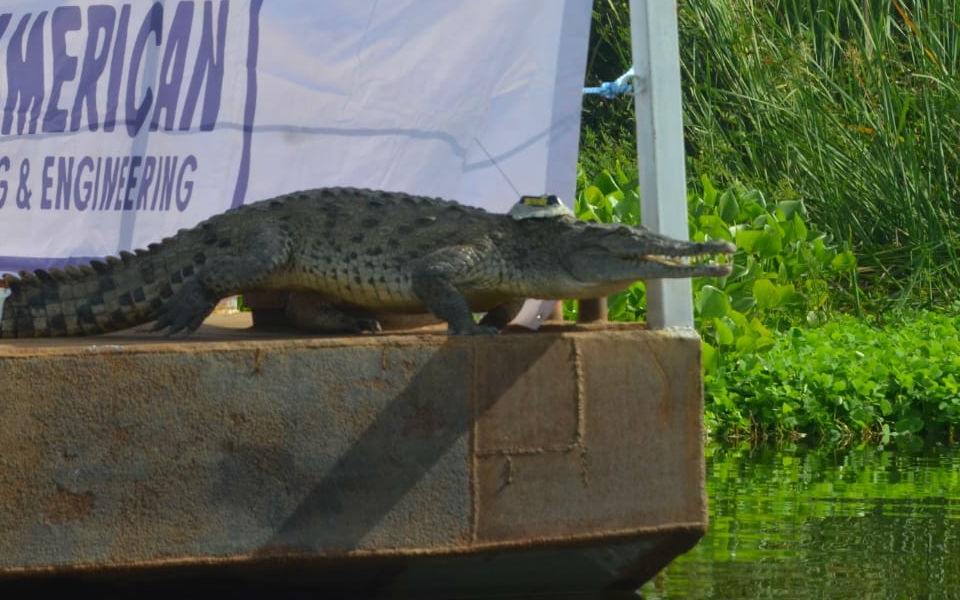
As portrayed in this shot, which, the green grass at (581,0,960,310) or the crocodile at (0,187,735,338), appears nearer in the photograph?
the crocodile at (0,187,735,338)

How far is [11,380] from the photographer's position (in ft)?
12.8

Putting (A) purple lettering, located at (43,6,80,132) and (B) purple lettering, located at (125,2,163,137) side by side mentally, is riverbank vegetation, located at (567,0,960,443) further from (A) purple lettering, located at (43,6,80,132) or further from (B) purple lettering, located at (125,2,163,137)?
(A) purple lettering, located at (43,6,80,132)

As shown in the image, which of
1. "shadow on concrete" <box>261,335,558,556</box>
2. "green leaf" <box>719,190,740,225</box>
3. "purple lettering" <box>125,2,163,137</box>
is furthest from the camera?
"green leaf" <box>719,190,740,225</box>

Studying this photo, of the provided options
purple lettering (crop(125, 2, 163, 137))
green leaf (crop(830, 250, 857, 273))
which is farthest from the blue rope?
green leaf (crop(830, 250, 857, 273))

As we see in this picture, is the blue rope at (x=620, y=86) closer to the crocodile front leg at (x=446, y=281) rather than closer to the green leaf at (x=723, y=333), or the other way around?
the crocodile front leg at (x=446, y=281)

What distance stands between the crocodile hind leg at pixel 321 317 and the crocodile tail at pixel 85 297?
0.38 meters

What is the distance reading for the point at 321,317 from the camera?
488 cm

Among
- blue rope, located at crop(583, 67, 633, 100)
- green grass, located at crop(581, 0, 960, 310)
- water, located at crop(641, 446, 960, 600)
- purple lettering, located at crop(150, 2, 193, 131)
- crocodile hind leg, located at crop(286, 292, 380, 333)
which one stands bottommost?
water, located at crop(641, 446, 960, 600)

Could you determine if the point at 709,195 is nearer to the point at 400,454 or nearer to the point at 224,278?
the point at 224,278

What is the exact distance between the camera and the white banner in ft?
15.9

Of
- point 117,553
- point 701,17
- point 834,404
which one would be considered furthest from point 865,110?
point 117,553

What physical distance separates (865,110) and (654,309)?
6337 millimetres

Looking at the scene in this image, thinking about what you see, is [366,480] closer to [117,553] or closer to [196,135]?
[117,553]

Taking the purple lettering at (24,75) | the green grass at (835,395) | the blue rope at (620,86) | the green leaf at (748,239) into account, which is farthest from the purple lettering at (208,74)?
the green leaf at (748,239)
